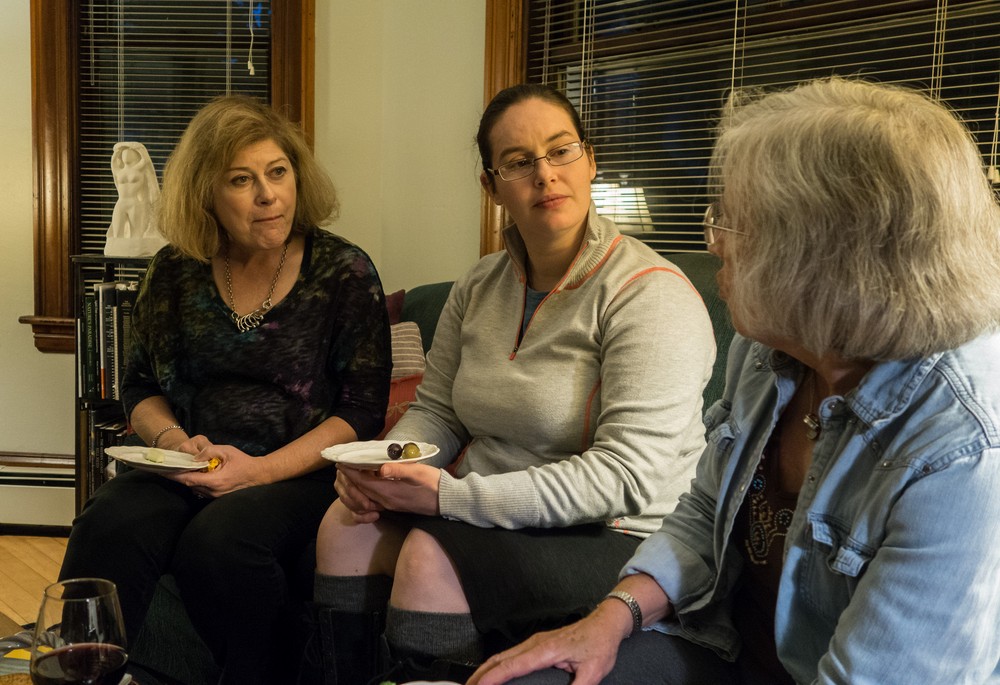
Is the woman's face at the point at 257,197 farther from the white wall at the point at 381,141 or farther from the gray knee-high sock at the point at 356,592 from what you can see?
the white wall at the point at 381,141

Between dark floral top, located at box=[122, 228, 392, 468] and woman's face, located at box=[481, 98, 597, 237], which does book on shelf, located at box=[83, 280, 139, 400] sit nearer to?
dark floral top, located at box=[122, 228, 392, 468]

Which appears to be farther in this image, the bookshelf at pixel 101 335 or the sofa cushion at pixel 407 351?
the bookshelf at pixel 101 335

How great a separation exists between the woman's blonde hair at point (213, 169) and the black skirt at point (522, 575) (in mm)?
1028

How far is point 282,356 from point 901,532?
1.50m

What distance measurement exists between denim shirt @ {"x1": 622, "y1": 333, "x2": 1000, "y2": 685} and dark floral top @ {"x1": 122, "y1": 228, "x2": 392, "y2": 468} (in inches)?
47.3

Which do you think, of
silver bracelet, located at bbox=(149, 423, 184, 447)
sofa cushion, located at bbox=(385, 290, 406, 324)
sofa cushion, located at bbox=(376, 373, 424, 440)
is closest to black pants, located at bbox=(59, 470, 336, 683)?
silver bracelet, located at bbox=(149, 423, 184, 447)

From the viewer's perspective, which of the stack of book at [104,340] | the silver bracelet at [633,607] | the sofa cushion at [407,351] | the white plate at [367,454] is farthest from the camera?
the stack of book at [104,340]

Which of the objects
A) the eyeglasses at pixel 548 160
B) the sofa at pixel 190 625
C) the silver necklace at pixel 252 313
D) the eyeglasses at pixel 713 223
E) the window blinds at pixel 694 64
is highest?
the window blinds at pixel 694 64

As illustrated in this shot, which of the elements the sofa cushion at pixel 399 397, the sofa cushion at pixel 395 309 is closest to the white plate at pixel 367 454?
the sofa cushion at pixel 399 397

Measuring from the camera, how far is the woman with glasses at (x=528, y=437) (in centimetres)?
145

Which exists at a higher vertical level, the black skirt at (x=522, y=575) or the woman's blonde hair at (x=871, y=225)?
the woman's blonde hair at (x=871, y=225)

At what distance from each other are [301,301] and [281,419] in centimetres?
27

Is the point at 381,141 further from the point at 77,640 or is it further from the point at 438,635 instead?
the point at 77,640

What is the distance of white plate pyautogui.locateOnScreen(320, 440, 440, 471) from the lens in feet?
5.14
